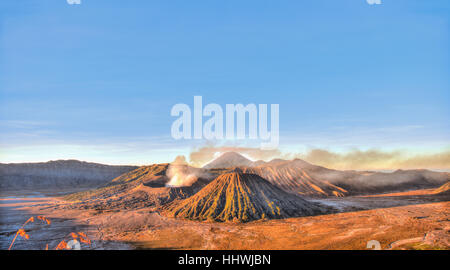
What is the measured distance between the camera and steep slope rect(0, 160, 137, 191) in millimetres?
113312

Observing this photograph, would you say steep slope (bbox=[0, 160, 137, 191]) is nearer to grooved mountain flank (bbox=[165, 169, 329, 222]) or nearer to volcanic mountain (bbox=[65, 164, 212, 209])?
volcanic mountain (bbox=[65, 164, 212, 209])

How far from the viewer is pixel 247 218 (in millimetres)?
37281

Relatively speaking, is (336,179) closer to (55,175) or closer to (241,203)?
(241,203)

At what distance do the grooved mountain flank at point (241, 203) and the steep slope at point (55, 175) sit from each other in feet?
312

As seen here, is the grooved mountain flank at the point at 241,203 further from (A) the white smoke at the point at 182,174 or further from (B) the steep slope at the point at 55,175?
(B) the steep slope at the point at 55,175

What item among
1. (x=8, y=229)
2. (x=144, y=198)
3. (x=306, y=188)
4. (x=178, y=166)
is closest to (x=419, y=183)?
(x=306, y=188)

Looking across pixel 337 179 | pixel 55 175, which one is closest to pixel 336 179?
pixel 337 179

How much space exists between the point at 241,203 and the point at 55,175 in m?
124

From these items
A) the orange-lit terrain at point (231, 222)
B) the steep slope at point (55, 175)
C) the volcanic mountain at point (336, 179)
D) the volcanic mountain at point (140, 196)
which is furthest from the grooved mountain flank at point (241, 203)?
the steep slope at point (55, 175)

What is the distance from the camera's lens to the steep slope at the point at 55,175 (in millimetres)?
113312
